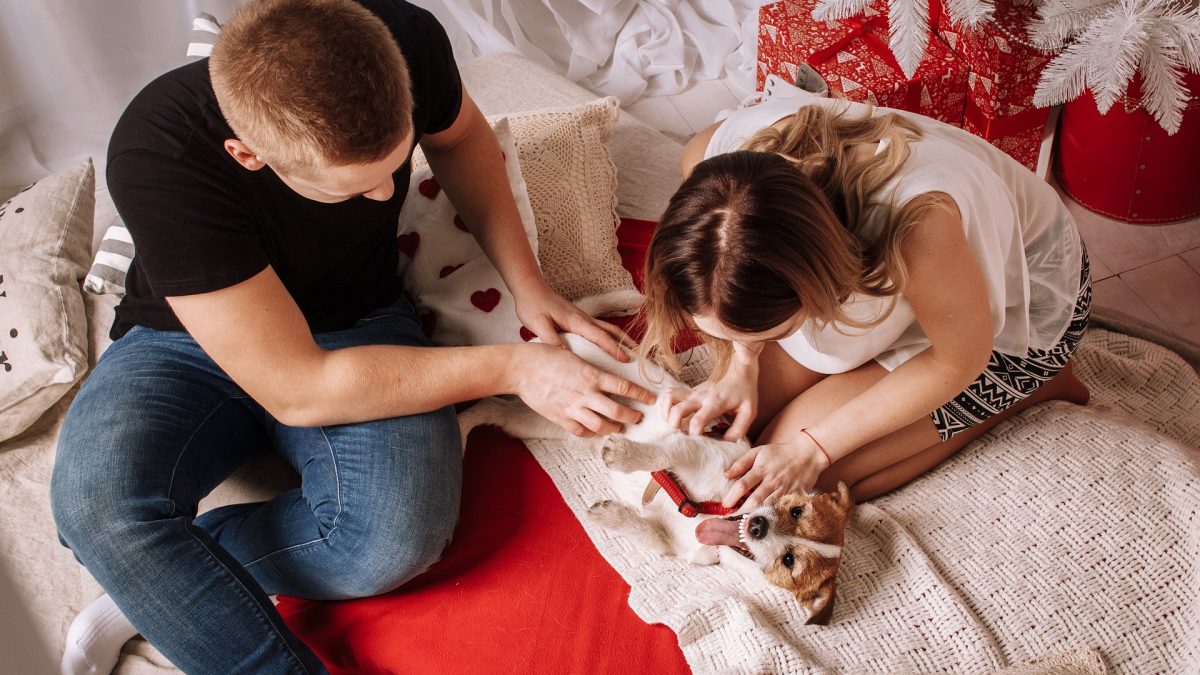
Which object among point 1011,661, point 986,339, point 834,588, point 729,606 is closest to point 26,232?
point 729,606

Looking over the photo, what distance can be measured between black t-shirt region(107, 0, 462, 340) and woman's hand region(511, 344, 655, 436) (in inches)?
14.1

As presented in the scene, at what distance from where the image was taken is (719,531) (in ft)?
4.48

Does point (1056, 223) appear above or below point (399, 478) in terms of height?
above

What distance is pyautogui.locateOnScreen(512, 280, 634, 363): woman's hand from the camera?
1597 mm

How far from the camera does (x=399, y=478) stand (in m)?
Answer: 1.47

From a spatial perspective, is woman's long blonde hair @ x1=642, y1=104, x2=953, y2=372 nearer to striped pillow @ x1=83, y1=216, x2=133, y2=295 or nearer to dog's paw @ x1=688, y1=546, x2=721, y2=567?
dog's paw @ x1=688, y1=546, x2=721, y2=567

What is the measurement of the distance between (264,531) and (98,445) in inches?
11.1

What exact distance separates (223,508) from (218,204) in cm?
58

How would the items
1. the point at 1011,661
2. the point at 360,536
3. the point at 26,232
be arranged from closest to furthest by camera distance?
the point at 1011,661 → the point at 360,536 → the point at 26,232

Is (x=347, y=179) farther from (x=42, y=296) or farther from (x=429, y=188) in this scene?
(x=42, y=296)

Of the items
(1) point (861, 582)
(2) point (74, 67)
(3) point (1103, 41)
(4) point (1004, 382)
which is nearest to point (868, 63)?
(3) point (1103, 41)

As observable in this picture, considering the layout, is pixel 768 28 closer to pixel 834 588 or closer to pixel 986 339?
pixel 986 339

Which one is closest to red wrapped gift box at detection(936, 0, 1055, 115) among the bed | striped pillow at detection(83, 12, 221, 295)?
the bed

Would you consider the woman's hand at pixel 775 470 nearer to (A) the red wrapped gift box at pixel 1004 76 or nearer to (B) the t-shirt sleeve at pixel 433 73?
(B) the t-shirt sleeve at pixel 433 73
